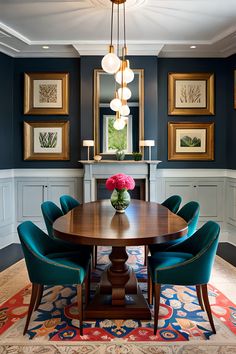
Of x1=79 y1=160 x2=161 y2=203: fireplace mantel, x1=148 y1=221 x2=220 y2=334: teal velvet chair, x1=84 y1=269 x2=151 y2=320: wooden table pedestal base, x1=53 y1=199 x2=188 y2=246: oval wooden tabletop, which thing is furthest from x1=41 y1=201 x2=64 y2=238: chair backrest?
x1=79 y1=160 x2=161 y2=203: fireplace mantel

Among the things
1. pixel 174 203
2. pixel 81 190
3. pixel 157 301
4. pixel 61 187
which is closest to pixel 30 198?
pixel 61 187

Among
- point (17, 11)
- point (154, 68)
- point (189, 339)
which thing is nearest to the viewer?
point (189, 339)

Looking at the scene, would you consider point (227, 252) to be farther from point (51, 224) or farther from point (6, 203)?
point (6, 203)

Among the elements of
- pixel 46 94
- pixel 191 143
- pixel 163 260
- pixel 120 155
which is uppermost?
pixel 46 94

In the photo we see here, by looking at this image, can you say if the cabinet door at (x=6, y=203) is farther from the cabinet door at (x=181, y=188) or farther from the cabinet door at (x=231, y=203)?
the cabinet door at (x=231, y=203)

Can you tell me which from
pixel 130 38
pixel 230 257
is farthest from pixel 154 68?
pixel 230 257

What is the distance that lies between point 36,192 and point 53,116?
124 centimetres

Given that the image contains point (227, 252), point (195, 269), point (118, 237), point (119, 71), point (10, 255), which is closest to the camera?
point (118, 237)

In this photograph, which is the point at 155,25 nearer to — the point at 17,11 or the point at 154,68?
the point at 154,68

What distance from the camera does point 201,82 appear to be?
480cm

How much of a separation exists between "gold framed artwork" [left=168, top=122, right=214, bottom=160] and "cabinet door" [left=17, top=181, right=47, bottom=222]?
213 cm

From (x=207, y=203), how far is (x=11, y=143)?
3271 mm

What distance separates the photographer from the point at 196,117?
15.8 ft

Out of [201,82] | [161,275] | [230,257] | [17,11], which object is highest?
[17,11]
